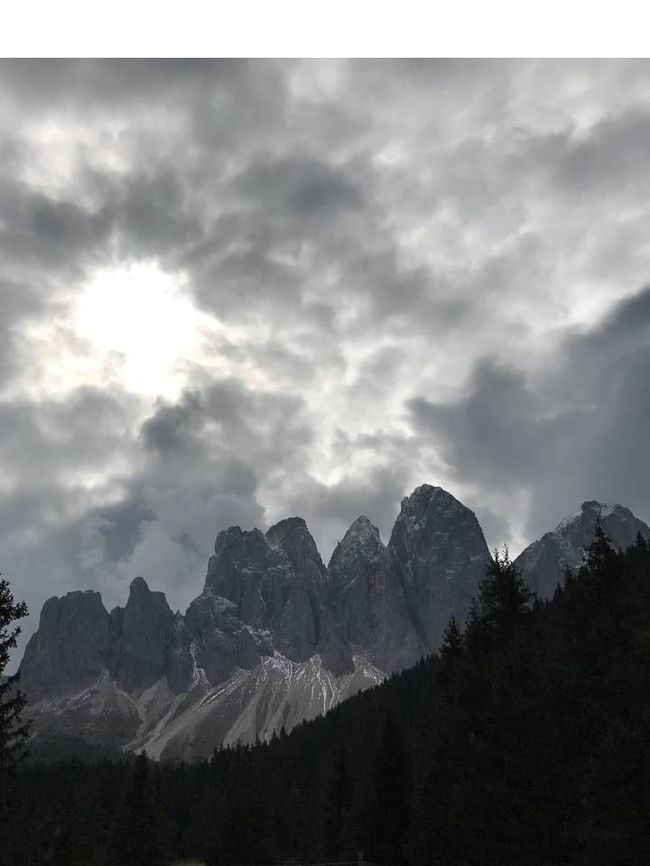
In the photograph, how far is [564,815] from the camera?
30.6 metres

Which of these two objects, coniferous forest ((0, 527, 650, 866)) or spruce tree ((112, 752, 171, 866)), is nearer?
coniferous forest ((0, 527, 650, 866))

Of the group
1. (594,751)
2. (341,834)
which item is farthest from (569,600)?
(341,834)

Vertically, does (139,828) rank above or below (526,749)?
above

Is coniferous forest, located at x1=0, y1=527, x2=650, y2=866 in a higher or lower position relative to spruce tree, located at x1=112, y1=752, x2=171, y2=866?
lower

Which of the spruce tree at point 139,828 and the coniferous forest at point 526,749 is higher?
the spruce tree at point 139,828

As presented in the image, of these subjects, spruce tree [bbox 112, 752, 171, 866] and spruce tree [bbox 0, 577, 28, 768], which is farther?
spruce tree [bbox 112, 752, 171, 866]

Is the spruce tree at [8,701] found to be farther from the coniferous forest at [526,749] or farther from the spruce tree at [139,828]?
the spruce tree at [139,828]

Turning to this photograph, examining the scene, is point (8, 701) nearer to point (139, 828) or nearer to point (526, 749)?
point (526, 749)

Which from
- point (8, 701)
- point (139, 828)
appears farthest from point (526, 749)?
point (139, 828)

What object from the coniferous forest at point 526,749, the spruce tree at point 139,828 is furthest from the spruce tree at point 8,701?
the spruce tree at point 139,828

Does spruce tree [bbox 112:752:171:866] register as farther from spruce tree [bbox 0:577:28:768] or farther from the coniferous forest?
spruce tree [bbox 0:577:28:768]

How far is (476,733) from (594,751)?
280 inches

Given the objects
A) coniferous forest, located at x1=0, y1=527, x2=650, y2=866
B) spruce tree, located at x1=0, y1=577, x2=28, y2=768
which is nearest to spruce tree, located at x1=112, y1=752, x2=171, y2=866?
coniferous forest, located at x1=0, y1=527, x2=650, y2=866

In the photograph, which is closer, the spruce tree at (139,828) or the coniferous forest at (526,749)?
the coniferous forest at (526,749)
